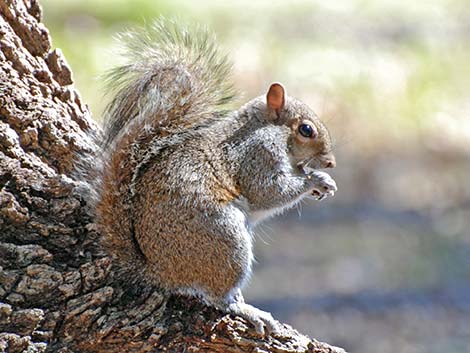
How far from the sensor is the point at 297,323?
408 cm

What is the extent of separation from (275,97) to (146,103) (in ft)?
1.71

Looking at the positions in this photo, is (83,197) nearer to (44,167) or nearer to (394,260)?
(44,167)

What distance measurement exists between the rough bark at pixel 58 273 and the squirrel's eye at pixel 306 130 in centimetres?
63

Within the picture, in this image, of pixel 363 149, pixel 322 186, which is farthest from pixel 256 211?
pixel 363 149

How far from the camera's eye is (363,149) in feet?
16.6

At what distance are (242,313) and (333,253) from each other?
101 inches

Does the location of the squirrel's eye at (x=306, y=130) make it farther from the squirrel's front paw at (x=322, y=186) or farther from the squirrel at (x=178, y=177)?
the squirrel at (x=178, y=177)

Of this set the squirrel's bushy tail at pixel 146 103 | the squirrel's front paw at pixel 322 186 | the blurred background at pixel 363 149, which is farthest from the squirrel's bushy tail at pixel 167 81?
the blurred background at pixel 363 149

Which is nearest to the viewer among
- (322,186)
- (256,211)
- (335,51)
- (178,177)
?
(178,177)

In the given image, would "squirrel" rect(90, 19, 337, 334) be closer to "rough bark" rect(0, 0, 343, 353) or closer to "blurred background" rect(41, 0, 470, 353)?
"rough bark" rect(0, 0, 343, 353)

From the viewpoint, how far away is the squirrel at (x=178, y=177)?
202 centimetres

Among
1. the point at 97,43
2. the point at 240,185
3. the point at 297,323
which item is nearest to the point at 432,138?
the point at 297,323

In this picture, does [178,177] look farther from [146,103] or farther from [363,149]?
[363,149]

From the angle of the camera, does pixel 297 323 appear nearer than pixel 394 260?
Yes
